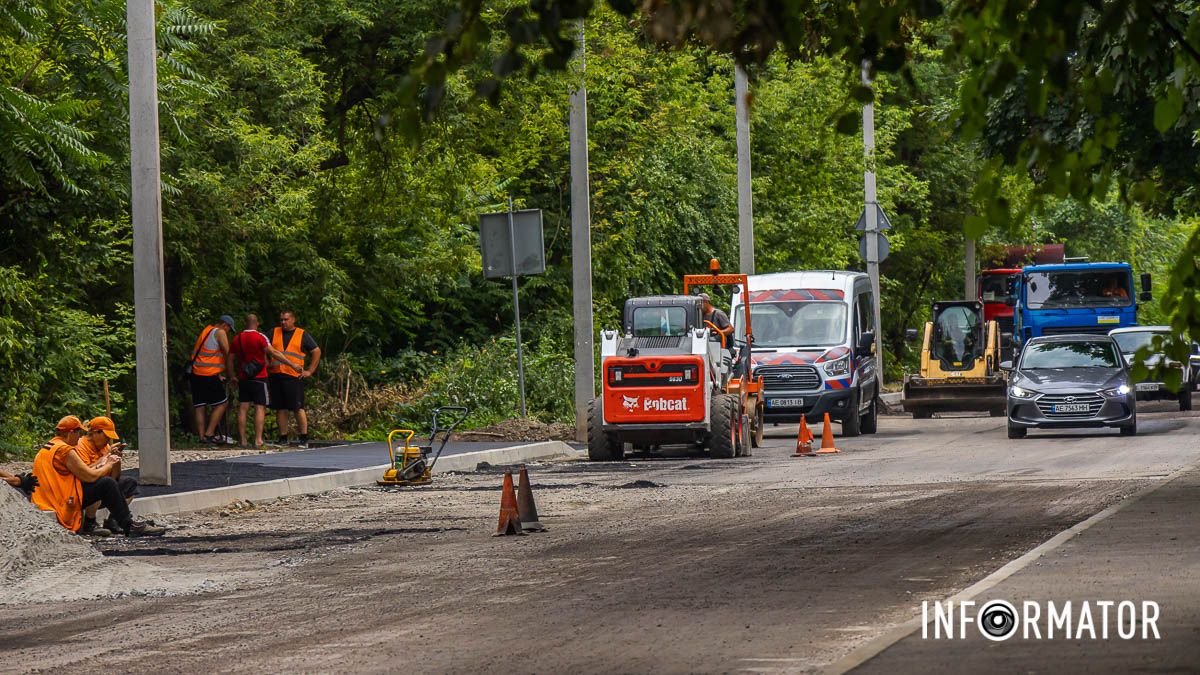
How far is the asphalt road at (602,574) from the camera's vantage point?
27.2 feet

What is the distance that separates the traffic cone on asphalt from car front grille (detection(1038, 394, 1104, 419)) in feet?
47.4

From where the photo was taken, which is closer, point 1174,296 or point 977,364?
point 1174,296

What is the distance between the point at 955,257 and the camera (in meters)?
56.8

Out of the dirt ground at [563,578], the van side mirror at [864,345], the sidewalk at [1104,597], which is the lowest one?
the dirt ground at [563,578]

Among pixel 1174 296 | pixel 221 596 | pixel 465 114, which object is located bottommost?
pixel 221 596

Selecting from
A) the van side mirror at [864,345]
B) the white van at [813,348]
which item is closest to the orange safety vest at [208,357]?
the white van at [813,348]

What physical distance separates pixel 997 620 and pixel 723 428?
592 inches

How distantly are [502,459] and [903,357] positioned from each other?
36784mm

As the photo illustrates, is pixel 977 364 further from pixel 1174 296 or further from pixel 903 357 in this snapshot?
pixel 1174 296

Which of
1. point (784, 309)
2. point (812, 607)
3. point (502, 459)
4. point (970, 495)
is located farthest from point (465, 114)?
point (812, 607)

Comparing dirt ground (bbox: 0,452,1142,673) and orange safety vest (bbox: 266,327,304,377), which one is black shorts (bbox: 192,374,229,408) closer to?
orange safety vest (bbox: 266,327,304,377)

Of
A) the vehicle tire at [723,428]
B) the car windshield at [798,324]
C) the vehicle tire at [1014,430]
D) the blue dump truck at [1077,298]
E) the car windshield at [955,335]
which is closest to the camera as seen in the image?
the vehicle tire at [723,428]

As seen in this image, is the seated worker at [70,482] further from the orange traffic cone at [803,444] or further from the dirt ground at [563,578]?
the orange traffic cone at [803,444]

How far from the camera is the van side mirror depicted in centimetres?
3105
